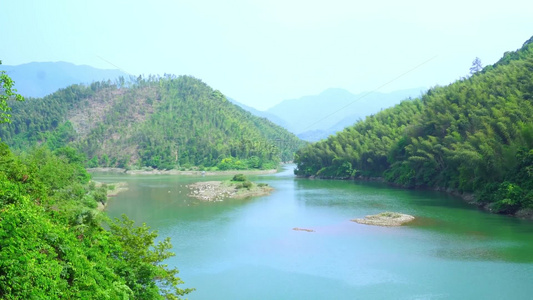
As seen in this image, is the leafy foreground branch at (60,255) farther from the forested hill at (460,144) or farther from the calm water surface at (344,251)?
the forested hill at (460,144)

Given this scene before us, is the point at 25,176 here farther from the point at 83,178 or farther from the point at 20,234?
the point at 83,178

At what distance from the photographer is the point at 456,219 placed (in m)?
28.1

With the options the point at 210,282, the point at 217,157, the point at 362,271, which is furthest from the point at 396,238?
the point at 217,157

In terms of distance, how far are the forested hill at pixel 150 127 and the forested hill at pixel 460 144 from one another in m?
29.5

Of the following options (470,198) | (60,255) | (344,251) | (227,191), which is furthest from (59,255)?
(227,191)

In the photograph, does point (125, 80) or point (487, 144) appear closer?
point (487, 144)

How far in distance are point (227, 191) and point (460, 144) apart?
2376 centimetres

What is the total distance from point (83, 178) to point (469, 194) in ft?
110

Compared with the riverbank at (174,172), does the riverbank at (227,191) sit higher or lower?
lower

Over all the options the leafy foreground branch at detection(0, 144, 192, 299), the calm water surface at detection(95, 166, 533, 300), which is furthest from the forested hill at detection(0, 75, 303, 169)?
the leafy foreground branch at detection(0, 144, 192, 299)

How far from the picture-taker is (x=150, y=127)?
356 ft

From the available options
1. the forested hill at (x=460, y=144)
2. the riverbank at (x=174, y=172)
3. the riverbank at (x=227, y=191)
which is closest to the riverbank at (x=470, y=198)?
the forested hill at (x=460, y=144)

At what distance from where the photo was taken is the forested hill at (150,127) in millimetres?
93438

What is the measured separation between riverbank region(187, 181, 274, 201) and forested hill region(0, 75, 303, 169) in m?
35.0
